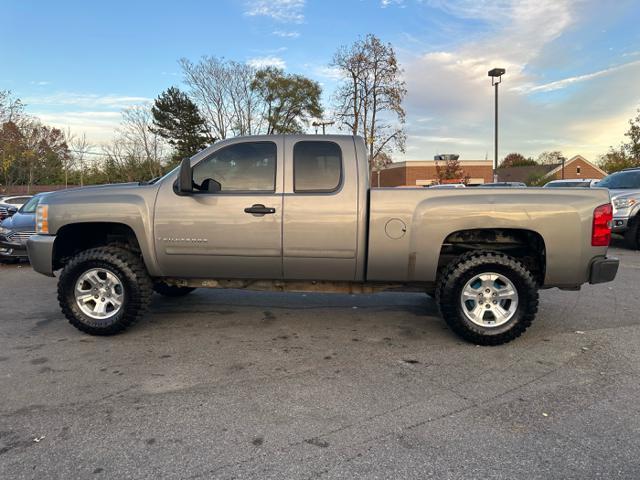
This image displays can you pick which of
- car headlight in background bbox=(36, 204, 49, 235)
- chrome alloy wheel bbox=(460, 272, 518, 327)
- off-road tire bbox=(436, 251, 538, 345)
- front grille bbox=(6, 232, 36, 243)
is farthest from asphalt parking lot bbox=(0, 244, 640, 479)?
front grille bbox=(6, 232, 36, 243)

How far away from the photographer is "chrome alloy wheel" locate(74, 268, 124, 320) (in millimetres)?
4520

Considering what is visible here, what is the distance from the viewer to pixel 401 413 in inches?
115

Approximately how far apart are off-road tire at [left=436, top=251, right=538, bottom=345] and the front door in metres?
1.68

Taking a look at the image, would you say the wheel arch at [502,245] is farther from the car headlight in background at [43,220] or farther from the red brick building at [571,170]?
Result: the red brick building at [571,170]

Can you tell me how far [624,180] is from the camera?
1118 cm

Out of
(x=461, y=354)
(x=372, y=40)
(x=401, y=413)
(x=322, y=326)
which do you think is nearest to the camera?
(x=401, y=413)

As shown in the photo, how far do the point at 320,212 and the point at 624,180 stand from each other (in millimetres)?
10658

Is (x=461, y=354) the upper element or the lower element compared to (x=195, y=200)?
lower

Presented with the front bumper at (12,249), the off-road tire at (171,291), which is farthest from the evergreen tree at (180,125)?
the off-road tire at (171,291)

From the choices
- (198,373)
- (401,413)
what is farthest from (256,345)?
(401,413)

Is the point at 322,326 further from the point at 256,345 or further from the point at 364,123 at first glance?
the point at 364,123

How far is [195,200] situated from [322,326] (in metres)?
1.93

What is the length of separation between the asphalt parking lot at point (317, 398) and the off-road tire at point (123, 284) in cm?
18

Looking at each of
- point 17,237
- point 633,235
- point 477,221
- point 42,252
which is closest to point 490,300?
point 477,221
